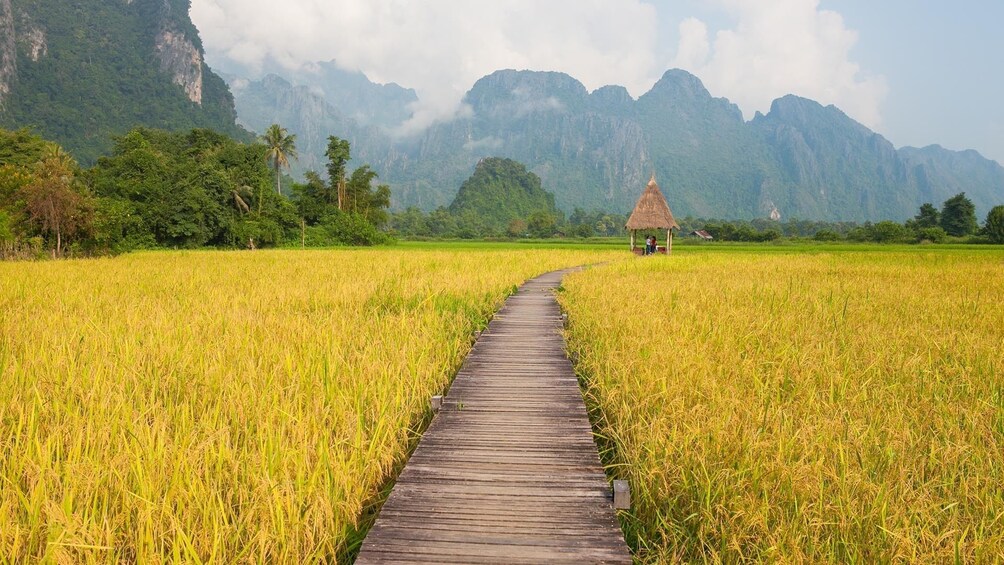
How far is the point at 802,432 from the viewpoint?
292 cm

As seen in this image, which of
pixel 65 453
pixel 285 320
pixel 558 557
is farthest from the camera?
pixel 285 320

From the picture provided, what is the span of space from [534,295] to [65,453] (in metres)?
8.77

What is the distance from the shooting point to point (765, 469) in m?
2.59

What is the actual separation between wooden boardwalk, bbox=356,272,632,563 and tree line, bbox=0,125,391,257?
2388 centimetres

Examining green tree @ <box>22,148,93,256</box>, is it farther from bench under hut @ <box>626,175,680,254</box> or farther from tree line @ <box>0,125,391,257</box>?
bench under hut @ <box>626,175,680,254</box>

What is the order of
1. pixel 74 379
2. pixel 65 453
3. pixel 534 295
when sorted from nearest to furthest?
pixel 65 453, pixel 74 379, pixel 534 295

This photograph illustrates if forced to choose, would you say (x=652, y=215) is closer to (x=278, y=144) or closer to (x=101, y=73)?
(x=278, y=144)

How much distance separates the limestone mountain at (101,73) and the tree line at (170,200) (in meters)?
59.2

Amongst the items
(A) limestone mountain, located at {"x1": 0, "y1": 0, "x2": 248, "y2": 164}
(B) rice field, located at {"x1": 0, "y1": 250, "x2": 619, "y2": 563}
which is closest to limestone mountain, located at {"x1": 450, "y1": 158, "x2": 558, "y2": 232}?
(A) limestone mountain, located at {"x1": 0, "y1": 0, "x2": 248, "y2": 164}

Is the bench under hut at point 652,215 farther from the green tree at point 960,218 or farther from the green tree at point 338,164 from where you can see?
the green tree at point 960,218

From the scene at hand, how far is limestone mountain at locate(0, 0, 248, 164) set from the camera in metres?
92.6

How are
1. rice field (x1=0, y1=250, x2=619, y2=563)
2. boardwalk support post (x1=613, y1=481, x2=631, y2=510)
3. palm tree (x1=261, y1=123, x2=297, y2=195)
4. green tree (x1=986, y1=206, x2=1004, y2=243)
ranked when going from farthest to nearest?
1. palm tree (x1=261, y1=123, x2=297, y2=195)
2. green tree (x1=986, y1=206, x2=1004, y2=243)
3. boardwalk support post (x1=613, y1=481, x2=631, y2=510)
4. rice field (x1=0, y1=250, x2=619, y2=563)

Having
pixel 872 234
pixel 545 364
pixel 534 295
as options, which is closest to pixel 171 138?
pixel 534 295

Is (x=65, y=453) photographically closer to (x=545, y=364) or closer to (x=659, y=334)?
(x=545, y=364)
